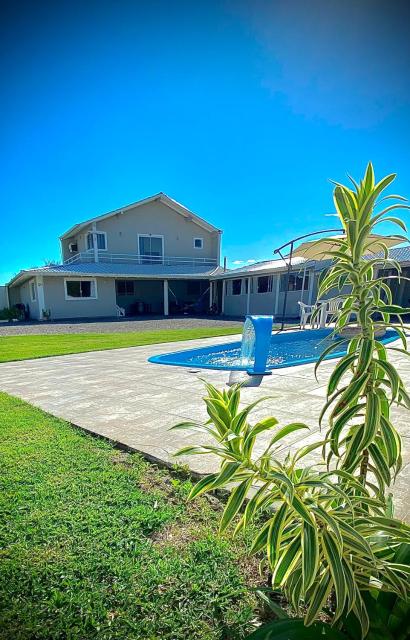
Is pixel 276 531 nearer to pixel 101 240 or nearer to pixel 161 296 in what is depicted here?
pixel 101 240

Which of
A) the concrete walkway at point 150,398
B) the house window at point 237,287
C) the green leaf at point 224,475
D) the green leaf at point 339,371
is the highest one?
the house window at point 237,287

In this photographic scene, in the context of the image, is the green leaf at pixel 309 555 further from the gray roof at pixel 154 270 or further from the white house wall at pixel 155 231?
the white house wall at pixel 155 231

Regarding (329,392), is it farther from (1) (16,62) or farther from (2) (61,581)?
(1) (16,62)

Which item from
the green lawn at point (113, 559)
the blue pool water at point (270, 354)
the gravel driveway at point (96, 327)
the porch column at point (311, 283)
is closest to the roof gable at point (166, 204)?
the gravel driveway at point (96, 327)

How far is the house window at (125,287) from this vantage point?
2434 cm

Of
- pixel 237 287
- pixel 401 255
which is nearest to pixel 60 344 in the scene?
pixel 237 287

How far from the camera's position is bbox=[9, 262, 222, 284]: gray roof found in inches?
763

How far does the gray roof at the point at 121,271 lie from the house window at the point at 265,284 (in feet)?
12.8

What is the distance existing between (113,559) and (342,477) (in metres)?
1.37

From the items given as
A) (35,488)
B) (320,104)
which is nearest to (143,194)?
(320,104)

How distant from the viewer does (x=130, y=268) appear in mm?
22766

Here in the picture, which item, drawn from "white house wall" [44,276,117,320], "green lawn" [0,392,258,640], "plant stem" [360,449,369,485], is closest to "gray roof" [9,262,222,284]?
"white house wall" [44,276,117,320]

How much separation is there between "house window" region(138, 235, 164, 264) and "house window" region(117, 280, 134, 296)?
2.11 m

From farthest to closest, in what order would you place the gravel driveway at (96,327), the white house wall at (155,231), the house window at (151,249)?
1. the house window at (151,249)
2. the white house wall at (155,231)
3. the gravel driveway at (96,327)
